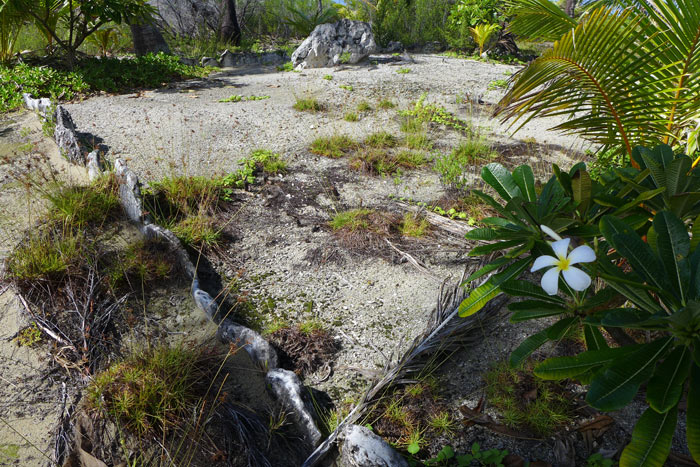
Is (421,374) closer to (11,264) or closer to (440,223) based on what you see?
(440,223)

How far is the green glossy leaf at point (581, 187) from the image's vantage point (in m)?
1.36

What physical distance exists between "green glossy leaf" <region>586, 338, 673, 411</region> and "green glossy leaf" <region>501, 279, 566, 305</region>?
0.98 feet

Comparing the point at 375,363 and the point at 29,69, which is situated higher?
the point at 29,69

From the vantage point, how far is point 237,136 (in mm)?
5344

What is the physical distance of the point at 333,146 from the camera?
4.97 metres

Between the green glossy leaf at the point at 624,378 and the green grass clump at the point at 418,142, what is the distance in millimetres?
4177

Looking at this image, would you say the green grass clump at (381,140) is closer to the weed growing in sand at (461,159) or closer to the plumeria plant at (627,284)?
the weed growing in sand at (461,159)

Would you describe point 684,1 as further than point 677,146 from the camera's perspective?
No

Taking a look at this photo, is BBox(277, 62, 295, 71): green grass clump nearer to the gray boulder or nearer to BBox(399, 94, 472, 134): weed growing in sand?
BBox(399, 94, 472, 134): weed growing in sand

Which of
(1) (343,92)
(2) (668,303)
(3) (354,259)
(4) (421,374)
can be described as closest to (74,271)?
(3) (354,259)

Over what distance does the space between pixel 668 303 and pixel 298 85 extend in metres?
7.45

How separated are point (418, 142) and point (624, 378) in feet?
14.0

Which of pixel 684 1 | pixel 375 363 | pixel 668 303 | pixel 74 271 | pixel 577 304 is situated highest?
pixel 684 1

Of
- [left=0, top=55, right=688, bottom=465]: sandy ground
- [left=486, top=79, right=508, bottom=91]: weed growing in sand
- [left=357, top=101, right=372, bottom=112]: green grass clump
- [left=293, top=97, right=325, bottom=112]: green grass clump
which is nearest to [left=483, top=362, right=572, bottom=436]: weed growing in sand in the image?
[left=0, top=55, right=688, bottom=465]: sandy ground
